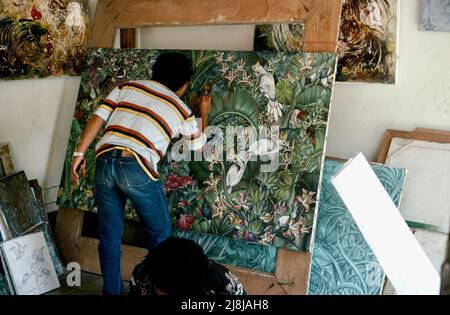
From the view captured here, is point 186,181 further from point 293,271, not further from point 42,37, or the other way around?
point 42,37

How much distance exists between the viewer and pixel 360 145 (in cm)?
332

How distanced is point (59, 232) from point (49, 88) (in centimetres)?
95

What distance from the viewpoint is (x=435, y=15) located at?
2973 millimetres

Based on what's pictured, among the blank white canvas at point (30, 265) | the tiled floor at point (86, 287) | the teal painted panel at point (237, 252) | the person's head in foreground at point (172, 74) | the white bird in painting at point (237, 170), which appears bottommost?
the tiled floor at point (86, 287)

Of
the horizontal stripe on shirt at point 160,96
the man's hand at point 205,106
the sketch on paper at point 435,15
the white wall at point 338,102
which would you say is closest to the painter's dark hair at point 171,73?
the horizontal stripe on shirt at point 160,96

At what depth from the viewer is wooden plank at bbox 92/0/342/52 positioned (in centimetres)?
283

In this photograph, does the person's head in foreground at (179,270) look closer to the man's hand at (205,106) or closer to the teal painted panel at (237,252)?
the teal painted panel at (237,252)

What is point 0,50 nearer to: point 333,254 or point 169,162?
point 169,162

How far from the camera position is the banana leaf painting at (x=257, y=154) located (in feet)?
9.25

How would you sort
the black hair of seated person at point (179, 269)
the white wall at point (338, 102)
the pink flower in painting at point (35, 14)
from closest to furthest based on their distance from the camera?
the black hair of seated person at point (179, 269)
the white wall at point (338, 102)
the pink flower in painting at point (35, 14)

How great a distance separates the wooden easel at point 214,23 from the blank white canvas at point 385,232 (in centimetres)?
41

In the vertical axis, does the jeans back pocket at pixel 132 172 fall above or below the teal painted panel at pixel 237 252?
above
